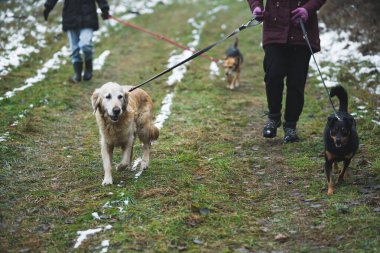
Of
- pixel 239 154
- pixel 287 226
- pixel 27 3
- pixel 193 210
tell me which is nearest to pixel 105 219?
pixel 193 210

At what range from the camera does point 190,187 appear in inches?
197

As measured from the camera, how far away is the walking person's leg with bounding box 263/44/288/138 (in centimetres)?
631

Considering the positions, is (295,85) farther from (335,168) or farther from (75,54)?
(75,54)

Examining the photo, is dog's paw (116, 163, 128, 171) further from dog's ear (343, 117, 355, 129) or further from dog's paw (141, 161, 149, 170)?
dog's ear (343, 117, 355, 129)

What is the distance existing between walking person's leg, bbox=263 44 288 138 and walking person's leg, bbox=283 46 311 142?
109mm

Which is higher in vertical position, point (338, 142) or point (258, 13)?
point (258, 13)

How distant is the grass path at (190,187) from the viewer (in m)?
3.82

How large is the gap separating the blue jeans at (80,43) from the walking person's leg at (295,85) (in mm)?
5293

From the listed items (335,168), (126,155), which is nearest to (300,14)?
(335,168)

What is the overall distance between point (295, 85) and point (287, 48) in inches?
20.2

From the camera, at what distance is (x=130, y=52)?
14.0 metres

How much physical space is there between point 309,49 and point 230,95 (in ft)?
12.1

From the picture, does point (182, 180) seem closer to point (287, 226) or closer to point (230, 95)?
point (287, 226)

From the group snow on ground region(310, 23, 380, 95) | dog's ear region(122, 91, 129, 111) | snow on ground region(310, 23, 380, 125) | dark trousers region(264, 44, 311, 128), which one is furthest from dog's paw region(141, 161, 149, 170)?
snow on ground region(310, 23, 380, 95)
